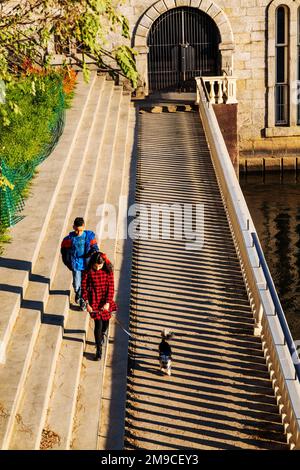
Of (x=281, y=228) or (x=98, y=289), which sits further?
(x=281, y=228)

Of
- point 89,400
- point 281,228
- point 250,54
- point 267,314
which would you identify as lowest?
point 281,228

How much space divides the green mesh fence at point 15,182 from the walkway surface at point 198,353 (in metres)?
2.06

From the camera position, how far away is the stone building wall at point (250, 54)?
81.7ft

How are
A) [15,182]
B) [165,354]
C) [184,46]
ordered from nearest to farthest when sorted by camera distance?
[165,354] → [15,182] → [184,46]

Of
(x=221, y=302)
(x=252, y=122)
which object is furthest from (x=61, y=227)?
(x=252, y=122)

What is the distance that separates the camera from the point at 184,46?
25.4 m

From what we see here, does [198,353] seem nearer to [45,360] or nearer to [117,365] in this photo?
[117,365]

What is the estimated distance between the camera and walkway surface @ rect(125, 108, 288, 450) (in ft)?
30.3

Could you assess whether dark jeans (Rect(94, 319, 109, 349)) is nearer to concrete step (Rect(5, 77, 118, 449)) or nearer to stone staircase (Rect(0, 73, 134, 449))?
stone staircase (Rect(0, 73, 134, 449))

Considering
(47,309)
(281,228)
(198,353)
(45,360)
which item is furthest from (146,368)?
(281,228)

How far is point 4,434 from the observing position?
8.05 meters

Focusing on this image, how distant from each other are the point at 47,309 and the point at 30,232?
1.82m

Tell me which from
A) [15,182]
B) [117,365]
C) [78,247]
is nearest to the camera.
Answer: [117,365]
